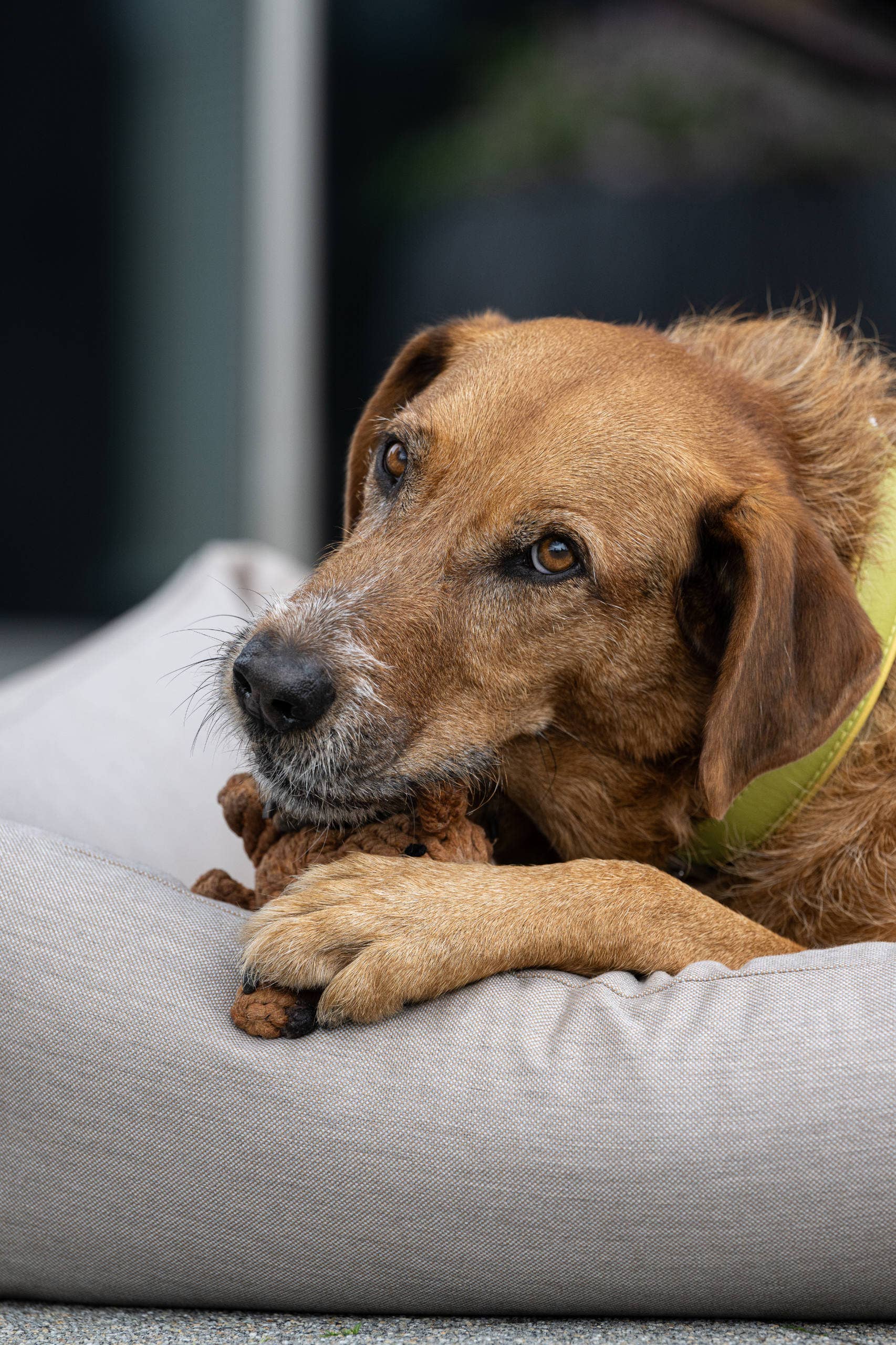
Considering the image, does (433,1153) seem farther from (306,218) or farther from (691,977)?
(306,218)

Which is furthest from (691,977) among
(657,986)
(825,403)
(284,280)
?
(284,280)

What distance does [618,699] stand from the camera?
97.0 inches

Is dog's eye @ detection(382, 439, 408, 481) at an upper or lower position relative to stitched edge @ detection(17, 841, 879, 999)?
upper

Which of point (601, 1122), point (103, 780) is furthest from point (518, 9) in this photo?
point (601, 1122)

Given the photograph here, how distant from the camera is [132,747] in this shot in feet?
11.8

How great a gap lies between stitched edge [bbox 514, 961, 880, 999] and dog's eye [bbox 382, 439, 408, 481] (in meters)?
1.02

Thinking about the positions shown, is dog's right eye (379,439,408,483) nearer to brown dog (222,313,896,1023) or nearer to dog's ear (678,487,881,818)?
brown dog (222,313,896,1023)

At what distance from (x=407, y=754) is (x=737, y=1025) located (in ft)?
2.29


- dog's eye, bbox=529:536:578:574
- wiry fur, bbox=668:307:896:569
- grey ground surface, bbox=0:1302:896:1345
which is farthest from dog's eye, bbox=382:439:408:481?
grey ground surface, bbox=0:1302:896:1345

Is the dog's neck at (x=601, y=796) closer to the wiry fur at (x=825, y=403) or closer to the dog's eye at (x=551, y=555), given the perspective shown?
the dog's eye at (x=551, y=555)

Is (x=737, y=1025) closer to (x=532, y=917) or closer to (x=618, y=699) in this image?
(x=532, y=917)

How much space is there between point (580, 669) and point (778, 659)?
0.36 meters

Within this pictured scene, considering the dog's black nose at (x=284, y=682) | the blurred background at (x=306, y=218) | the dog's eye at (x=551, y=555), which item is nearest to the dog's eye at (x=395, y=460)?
the dog's eye at (x=551, y=555)

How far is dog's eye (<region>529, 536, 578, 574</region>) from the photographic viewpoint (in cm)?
235
